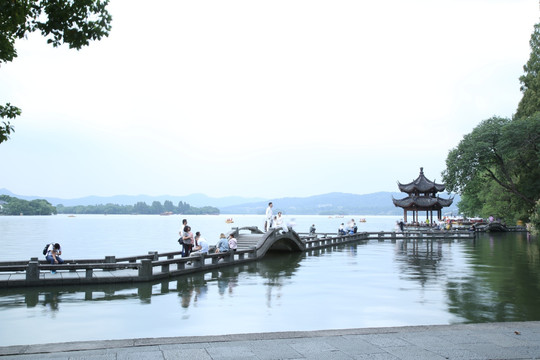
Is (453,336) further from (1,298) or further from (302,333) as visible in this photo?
(1,298)

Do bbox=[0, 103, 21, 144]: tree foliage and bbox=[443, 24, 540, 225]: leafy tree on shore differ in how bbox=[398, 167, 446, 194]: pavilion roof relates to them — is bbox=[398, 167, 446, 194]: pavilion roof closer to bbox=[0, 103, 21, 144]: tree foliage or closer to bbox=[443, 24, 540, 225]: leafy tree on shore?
bbox=[443, 24, 540, 225]: leafy tree on shore

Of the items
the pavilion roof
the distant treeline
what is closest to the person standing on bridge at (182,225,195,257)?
the pavilion roof

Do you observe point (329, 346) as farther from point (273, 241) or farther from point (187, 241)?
point (273, 241)

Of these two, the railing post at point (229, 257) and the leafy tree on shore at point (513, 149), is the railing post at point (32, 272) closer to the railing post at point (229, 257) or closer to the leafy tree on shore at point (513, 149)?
the railing post at point (229, 257)

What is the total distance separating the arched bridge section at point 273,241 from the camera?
88.8 ft

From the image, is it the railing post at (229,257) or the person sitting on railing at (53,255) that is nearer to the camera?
the person sitting on railing at (53,255)

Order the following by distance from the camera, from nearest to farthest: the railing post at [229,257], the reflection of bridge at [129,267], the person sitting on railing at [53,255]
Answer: the reflection of bridge at [129,267]
the person sitting on railing at [53,255]
the railing post at [229,257]

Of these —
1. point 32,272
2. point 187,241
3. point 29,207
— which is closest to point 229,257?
point 187,241

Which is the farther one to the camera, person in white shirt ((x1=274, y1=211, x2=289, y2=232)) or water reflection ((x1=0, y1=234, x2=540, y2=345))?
person in white shirt ((x1=274, y1=211, x2=289, y2=232))

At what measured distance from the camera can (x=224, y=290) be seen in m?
15.3

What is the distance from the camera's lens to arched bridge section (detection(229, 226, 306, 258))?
88.8ft

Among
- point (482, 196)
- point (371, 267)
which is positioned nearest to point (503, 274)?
point (371, 267)

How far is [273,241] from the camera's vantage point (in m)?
27.8

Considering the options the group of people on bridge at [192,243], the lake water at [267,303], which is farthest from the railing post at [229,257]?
the lake water at [267,303]
